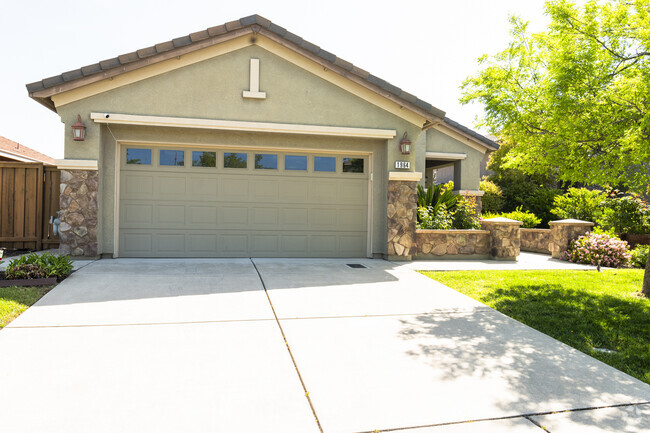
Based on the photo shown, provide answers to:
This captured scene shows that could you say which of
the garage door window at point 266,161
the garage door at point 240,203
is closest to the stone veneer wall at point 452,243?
the garage door at point 240,203

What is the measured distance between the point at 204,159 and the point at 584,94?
7266mm

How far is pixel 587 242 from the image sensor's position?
33.9 feet

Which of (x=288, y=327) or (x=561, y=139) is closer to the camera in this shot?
(x=288, y=327)

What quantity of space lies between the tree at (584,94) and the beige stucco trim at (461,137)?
29.6 feet

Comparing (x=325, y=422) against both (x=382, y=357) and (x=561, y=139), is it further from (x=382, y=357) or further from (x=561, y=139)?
(x=561, y=139)

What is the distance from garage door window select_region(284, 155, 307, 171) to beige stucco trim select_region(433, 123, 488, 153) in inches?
295

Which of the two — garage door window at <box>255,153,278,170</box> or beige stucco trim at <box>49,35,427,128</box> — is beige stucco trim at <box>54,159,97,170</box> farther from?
garage door window at <box>255,153,278,170</box>

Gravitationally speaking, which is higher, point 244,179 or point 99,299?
point 244,179

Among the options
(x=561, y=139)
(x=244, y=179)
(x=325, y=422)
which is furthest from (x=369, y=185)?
(x=325, y=422)

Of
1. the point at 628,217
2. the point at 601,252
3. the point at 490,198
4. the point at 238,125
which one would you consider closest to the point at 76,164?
the point at 238,125

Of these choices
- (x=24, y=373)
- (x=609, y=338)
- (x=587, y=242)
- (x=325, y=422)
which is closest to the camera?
(x=325, y=422)

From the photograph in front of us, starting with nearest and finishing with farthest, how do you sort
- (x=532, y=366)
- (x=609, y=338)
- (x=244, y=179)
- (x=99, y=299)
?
(x=532, y=366) < (x=609, y=338) < (x=99, y=299) < (x=244, y=179)

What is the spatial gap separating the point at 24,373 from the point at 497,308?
17.1 ft

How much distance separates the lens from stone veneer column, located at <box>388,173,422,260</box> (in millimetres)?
9719
